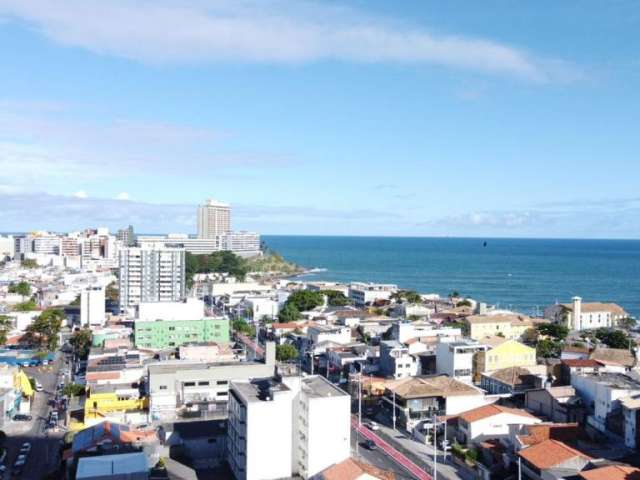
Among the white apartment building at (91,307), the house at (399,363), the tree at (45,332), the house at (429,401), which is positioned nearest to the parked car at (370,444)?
the house at (429,401)

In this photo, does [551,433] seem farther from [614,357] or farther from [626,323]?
[626,323]

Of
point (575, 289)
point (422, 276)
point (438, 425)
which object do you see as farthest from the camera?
point (422, 276)

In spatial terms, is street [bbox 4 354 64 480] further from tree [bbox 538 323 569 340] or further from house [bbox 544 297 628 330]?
house [bbox 544 297 628 330]

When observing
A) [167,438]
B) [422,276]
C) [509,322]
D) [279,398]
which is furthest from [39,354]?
[422,276]

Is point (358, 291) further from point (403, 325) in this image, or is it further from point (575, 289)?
point (575, 289)

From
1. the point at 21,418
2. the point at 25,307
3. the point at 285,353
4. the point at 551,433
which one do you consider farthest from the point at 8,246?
the point at 551,433

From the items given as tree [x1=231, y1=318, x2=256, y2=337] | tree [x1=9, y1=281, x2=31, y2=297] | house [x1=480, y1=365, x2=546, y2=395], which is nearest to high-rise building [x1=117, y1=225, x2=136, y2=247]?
tree [x1=9, y1=281, x2=31, y2=297]

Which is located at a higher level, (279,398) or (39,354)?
(279,398)
